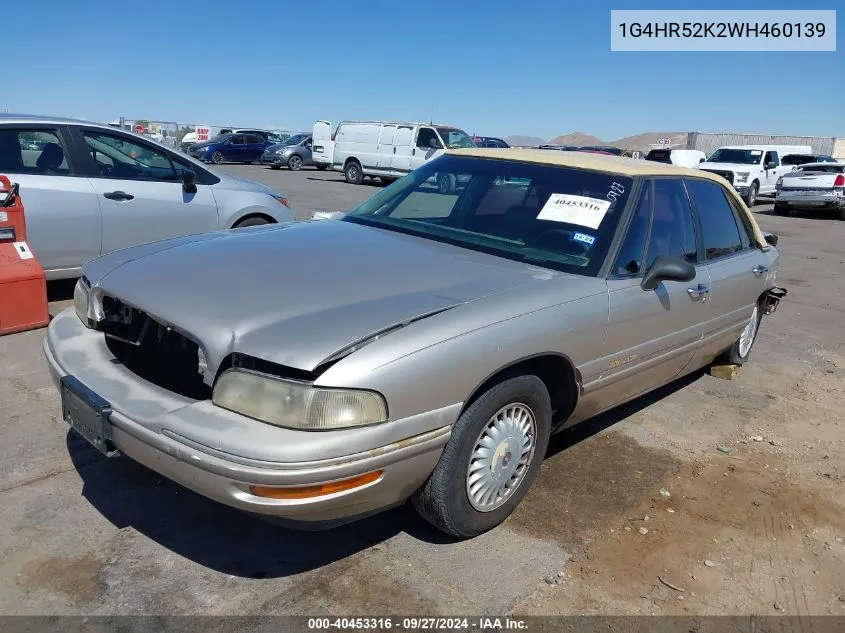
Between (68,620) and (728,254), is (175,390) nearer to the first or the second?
(68,620)

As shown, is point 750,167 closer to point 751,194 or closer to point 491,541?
point 751,194

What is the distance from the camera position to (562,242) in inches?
139

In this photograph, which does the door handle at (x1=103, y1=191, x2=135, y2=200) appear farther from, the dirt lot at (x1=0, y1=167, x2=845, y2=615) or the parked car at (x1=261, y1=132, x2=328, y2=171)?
the parked car at (x1=261, y1=132, x2=328, y2=171)

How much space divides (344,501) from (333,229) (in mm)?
1871

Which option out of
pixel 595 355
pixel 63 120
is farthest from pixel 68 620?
pixel 63 120

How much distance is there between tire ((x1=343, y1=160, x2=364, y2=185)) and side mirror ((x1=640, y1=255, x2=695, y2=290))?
19.4 meters

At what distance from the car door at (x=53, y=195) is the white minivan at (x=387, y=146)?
14.8m

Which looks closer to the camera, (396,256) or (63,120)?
(396,256)

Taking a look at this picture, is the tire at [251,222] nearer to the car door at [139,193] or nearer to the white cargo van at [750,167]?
the car door at [139,193]

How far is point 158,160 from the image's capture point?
20.7 ft

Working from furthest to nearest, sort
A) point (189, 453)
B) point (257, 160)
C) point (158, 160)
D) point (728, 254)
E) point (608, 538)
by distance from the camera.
Result: point (257, 160) → point (158, 160) → point (728, 254) → point (608, 538) → point (189, 453)

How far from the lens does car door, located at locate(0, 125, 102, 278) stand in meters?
5.54

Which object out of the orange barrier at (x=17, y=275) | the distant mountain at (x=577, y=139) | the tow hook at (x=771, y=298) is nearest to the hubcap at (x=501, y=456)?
the tow hook at (x=771, y=298)

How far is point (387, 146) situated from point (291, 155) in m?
8.29
